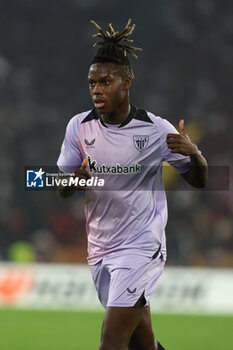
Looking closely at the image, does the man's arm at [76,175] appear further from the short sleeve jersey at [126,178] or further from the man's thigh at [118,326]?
the man's thigh at [118,326]

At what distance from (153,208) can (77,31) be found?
1212cm

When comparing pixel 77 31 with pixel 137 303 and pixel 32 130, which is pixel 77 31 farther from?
pixel 137 303

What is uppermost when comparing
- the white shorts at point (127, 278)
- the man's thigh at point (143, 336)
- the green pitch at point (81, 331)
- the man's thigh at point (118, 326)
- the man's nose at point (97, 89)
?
the man's nose at point (97, 89)

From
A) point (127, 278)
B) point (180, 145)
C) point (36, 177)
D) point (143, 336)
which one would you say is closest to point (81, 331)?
point (36, 177)

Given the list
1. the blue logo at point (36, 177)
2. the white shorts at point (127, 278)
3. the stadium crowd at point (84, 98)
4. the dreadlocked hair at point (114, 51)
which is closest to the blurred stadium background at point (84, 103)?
the stadium crowd at point (84, 98)

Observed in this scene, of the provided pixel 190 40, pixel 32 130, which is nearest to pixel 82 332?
pixel 32 130

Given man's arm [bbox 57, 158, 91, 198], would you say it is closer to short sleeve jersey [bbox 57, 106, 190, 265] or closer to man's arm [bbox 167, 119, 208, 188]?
short sleeve jersey [bbox 57, 106, 190, 265]

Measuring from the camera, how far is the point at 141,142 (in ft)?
15.5

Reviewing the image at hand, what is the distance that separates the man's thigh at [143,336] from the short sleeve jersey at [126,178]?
42 centimetres

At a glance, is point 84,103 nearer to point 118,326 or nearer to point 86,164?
point 86,164

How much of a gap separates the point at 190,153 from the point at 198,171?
201 mm

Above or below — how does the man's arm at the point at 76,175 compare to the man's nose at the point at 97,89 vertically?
below

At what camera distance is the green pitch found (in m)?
8.35

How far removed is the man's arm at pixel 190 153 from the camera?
438 cm
